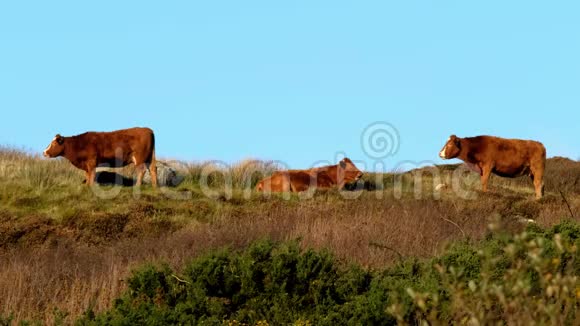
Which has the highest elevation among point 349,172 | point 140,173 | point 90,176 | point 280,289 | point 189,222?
point 349,172

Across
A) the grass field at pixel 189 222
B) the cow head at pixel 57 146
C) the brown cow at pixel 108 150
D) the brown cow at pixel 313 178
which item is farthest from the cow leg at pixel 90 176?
the brown cow at pixel 313 178

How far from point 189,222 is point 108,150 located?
15.6 ft

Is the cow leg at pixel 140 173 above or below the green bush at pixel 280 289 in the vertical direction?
above

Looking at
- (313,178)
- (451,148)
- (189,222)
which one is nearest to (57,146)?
(189,222)

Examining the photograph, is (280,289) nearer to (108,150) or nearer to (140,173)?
(140,173)

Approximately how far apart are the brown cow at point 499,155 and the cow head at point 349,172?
2.39 metres

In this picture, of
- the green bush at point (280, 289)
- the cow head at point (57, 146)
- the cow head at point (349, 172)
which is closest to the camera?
the green bush at point (280, 289)

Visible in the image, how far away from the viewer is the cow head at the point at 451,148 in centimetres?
2495

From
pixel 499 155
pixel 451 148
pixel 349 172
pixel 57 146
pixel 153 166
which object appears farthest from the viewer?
pixel 499 155

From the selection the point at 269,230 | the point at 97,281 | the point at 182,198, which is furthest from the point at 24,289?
the point at 182,198

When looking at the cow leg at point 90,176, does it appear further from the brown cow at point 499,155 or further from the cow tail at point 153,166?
the brown cow at point 499,155

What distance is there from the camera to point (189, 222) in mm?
19625

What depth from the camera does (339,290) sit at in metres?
9.91

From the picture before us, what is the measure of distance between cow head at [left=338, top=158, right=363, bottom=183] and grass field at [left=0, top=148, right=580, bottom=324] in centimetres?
70
